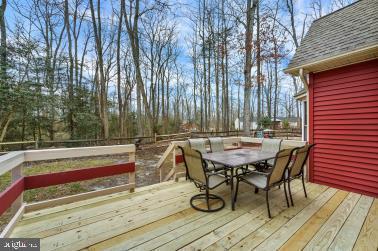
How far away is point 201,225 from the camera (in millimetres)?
2350

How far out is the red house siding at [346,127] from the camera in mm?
3260

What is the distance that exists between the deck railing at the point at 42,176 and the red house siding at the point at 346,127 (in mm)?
3536

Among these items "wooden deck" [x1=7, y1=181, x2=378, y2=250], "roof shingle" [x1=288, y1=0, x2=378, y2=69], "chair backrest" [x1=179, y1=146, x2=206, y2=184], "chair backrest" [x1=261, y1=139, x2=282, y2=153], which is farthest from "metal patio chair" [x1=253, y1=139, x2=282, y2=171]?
"roof shingle" [x1=288, y1=0, x2=378, y2=69]

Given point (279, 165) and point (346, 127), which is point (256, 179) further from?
point (346, 127)

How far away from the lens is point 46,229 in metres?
2.22

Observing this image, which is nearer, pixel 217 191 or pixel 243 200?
pixel 243 200

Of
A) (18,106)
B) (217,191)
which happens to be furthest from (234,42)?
(18,106)

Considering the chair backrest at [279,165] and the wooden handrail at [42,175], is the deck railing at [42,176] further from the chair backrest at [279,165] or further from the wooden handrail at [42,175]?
the chair backrest at [279,165]

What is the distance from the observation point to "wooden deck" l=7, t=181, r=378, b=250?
78.9 inches

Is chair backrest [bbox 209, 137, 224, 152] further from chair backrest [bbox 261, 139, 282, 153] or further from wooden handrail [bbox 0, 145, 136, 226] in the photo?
wooden handrail [bbox 0, 145, 136, 226]

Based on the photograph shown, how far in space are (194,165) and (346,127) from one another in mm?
2820

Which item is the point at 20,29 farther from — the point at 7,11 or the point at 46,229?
the point at 46,229

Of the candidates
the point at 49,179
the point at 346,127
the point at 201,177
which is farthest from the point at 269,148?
the point at 49,179

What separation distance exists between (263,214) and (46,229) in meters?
2.54
